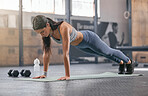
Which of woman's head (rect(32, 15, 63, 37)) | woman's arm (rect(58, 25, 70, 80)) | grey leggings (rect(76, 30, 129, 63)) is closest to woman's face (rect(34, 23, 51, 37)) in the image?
woman's head (rect(32, 15, 63, 37))

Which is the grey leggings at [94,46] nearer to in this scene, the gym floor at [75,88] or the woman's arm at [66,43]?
the woman's arm at [66,43]

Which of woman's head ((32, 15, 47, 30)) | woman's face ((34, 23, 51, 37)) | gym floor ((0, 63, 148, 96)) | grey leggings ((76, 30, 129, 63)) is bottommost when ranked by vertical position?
gym floor ((0, 63, 148, 96))

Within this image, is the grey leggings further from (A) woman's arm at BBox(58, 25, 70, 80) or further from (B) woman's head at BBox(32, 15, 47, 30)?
(B) woman's head at BBox(32, 15, 47, 30)

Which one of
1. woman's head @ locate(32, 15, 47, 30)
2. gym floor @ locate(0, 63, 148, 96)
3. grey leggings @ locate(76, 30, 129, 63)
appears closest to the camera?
gym floor @ locate(0, 63, 148, 96)

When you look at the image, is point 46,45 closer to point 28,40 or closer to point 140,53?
point 28,40

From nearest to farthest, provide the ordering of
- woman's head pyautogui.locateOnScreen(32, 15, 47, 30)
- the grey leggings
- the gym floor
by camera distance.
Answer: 1. the gym floor
2. woman's head pyautogui.locateOnScreen(32, 15, 47, 30)
3. the grey leggings

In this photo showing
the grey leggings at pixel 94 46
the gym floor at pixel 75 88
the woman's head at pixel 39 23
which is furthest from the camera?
the grey leggings at pixel 94 46

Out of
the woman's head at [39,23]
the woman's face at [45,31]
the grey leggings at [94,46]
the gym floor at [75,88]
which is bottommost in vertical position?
the gym floor at [75,88]

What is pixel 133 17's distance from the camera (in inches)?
375

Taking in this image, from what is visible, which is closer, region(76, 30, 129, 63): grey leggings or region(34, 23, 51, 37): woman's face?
region(34, 23, 51, 37): woman's face

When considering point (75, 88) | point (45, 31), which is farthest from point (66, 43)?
point (75, 88)

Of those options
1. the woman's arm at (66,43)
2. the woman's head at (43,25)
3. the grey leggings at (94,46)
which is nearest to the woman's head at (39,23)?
the woman's head at (43,25)

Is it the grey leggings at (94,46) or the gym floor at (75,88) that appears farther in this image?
the grey leggings at (94,46)

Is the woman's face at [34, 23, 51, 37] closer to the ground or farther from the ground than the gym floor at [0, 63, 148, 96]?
farther from the ground
